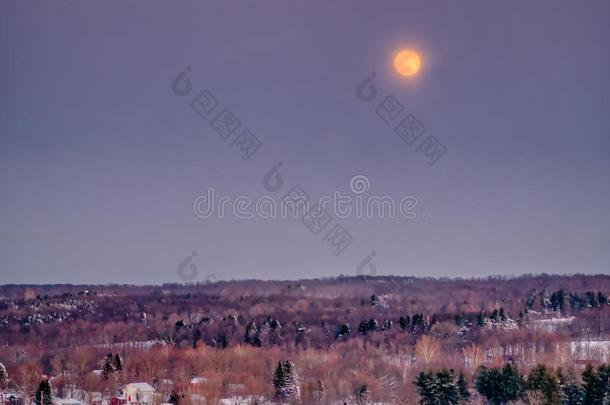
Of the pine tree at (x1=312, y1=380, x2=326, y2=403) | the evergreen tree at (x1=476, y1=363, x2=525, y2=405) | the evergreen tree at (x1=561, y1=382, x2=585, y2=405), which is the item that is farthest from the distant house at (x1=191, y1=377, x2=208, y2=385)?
the evergreen tree at (x1=561, y1=382, x2=585, y2=405)

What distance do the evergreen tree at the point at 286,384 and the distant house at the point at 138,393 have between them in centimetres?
804

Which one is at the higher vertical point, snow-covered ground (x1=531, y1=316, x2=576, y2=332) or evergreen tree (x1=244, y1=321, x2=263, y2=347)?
snow-covered ground (x1=531, y1=316, x2=576, y2=332)

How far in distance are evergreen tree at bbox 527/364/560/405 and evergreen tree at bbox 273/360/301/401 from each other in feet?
50.5

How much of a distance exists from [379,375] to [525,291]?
8525 centimetres

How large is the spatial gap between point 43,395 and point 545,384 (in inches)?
1179

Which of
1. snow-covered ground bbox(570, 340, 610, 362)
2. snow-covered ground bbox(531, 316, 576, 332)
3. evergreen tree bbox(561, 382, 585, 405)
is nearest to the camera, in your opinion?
evergreen tree bbox(561, 382, 585, 405)

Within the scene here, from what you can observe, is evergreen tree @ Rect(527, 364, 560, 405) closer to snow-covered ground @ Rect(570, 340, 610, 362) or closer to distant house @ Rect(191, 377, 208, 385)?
distant house @ Rect(191, 377, 208, 385)

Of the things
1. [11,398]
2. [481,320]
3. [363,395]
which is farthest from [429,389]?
[481,320]

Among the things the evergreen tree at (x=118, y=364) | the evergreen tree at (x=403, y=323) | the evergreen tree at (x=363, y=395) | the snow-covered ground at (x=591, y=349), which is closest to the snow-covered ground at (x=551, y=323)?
the snow-covered ground at (x=591, y=349)

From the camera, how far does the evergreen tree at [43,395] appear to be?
54938mm

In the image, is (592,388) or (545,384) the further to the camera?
(545,384)

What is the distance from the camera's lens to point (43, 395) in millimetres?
55250

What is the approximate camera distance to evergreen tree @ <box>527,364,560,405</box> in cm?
4922

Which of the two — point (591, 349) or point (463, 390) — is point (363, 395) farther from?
point (591, 349)
